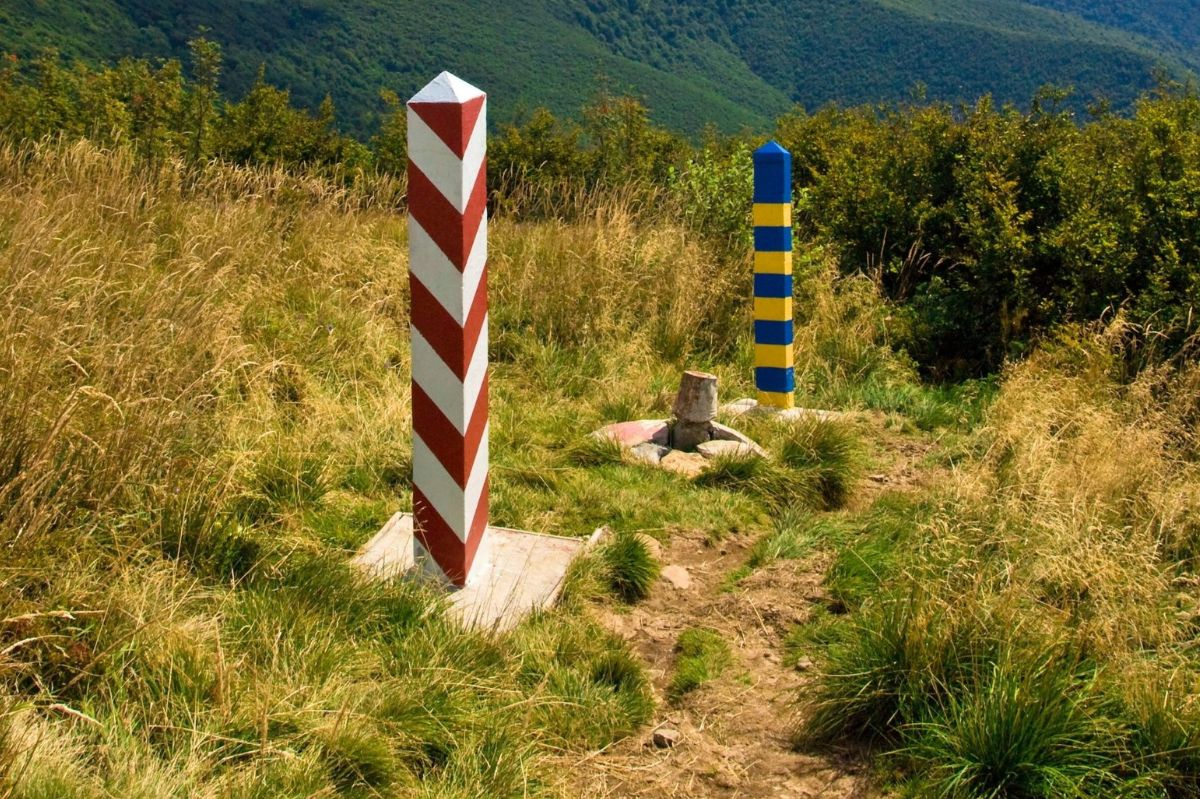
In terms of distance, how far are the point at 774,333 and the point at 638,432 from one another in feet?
3.62

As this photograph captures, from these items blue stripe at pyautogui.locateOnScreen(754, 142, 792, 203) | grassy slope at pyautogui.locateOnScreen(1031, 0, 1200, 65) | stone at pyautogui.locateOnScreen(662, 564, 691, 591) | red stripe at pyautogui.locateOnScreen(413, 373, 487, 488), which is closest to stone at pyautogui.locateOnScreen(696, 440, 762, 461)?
stone at pyautogui.locateOnScreen(662, 564, 691, 591)

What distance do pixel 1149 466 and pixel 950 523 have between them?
855 millimetres

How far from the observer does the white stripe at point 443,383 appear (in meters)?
3.99

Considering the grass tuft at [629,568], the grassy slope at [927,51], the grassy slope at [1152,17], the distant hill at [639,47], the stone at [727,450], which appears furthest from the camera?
the grassy slope at [1152,17]

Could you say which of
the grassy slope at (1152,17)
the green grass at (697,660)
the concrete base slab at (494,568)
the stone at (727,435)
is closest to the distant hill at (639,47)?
the grassy slope at (1152,17)

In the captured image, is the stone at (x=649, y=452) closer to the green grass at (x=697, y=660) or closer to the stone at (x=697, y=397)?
the stone at (x=697, y=397)

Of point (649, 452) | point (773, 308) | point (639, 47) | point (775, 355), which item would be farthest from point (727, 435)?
point (639, 47)

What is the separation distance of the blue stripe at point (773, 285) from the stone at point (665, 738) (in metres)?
3.71

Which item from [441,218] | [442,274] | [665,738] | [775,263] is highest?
[441,218]

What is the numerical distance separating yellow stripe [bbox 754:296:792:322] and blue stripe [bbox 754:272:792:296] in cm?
3

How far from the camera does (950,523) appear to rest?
438 centimetres

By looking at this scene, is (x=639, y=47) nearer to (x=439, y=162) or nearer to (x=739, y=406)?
(x=739, y=406)

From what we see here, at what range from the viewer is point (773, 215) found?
6.65m

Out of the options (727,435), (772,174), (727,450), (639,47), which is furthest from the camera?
(639,47)
